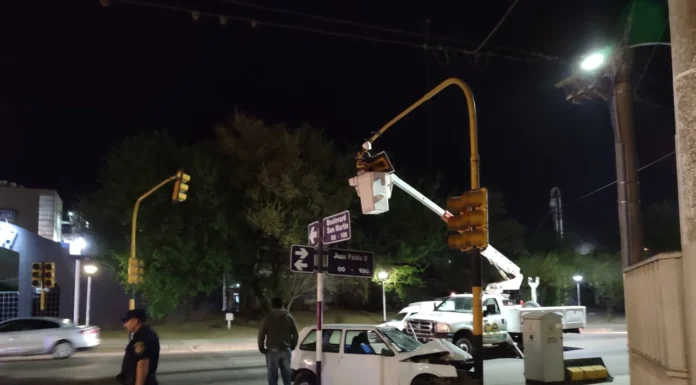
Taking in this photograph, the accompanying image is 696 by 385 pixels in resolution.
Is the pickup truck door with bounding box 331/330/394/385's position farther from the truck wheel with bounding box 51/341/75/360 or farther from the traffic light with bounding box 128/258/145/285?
the traffic light with bounding box 128/258/145/285

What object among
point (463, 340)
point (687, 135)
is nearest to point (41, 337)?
point (463, 340)

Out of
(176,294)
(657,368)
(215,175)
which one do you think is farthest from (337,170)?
(657,368)

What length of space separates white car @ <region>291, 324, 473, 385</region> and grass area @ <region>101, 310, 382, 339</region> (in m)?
17.5

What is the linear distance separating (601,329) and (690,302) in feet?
91.6

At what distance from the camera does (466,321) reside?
18078 mm

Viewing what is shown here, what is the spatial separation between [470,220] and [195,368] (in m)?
9.96

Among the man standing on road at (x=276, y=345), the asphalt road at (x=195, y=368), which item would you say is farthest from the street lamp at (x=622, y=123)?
the man standing on road at (x=276, y=345)

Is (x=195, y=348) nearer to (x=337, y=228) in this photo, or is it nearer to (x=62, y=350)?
(x=62, y=350)

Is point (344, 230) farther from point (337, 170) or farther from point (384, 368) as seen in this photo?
point (337, 170)

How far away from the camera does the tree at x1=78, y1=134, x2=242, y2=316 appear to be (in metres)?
29.6

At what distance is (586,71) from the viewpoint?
39.3ft

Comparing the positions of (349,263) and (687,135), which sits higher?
(687,135)

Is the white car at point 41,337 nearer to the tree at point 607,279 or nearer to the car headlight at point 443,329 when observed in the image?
the car headlight at point 443,329

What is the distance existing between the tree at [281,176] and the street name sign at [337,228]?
18.8m
